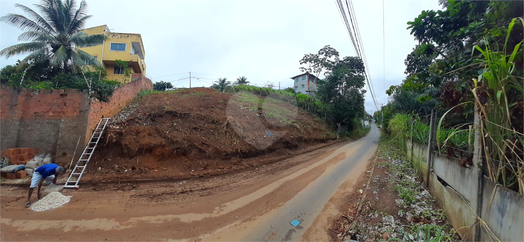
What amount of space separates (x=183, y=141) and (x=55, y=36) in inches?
432

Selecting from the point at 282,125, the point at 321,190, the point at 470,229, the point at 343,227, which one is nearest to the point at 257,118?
the point at 282,125

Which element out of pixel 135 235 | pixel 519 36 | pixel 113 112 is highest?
pixel 519 36

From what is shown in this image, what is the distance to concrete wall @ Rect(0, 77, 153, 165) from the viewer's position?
664 cm

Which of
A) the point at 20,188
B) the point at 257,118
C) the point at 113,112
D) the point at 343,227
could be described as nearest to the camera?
the point at 343,227

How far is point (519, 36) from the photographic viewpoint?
2832mm

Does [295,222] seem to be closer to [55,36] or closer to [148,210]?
[148,210]

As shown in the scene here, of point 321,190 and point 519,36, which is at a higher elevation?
point 519,36

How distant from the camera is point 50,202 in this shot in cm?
459

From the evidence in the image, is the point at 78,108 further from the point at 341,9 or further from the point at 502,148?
the point at 502,148

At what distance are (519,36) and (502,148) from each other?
1.77 metres

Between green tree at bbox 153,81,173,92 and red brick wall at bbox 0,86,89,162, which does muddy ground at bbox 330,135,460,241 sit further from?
green tree at bbox 153,81,173,92

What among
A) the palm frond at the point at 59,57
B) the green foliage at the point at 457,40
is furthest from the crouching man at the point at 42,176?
the palm frond at the point at 59,57

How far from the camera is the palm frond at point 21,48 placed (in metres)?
10.5

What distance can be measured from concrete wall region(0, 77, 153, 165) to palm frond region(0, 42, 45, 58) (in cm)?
639
